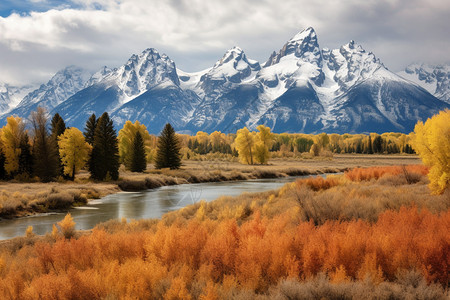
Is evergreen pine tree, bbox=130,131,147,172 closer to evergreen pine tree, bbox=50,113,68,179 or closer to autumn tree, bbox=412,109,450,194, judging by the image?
evergreen pine tree, bbox=50,113,68,179

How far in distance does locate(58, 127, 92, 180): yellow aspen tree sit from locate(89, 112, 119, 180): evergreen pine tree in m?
2.32

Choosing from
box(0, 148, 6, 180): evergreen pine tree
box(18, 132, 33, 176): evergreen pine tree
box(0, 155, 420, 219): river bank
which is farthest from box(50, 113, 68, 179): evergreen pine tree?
A: box(0, 148, 6, 180): evergreen pine tree

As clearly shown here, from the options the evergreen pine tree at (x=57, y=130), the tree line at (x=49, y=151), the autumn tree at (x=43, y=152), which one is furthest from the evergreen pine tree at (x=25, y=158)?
the evergreen pine tree at (x=57, y=130)

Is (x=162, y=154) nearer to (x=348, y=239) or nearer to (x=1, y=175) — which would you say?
(x=1, y=175)

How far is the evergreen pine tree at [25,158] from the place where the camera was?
46062 mm

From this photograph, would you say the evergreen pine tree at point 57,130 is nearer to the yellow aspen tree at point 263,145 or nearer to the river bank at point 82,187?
the river bank at point 82,187

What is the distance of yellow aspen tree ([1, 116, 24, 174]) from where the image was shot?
4492cm

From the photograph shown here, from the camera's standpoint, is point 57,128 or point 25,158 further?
point 57,128

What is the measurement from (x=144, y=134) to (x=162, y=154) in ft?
58.4

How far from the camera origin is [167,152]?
6425 cm

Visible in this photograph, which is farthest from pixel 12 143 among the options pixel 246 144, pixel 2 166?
pixel 246 144

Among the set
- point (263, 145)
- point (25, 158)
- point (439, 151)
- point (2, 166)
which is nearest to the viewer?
point (439, 151)

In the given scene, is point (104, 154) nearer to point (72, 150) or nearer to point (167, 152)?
point (72, 150)

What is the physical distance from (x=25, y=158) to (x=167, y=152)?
23839mm
